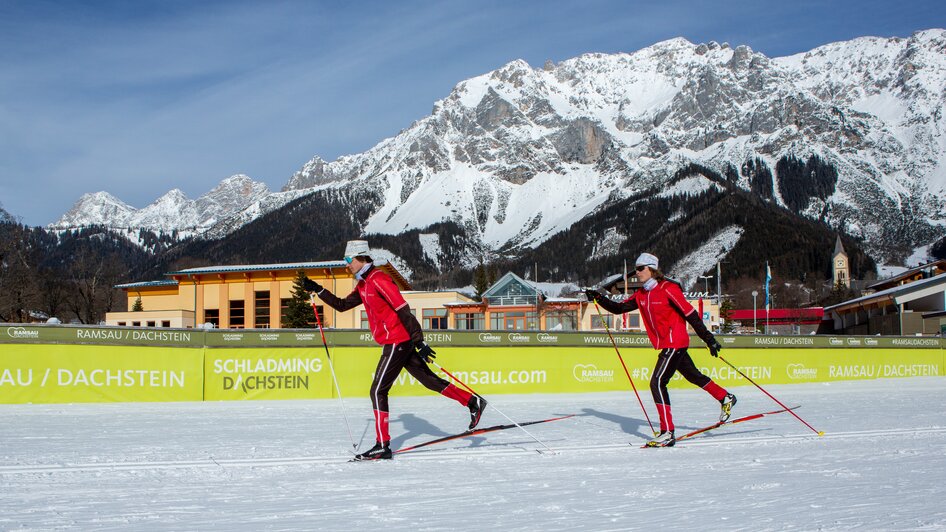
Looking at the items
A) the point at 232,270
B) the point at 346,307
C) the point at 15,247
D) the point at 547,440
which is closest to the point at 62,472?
the point at 346,307

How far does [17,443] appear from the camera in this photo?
7.59 metres

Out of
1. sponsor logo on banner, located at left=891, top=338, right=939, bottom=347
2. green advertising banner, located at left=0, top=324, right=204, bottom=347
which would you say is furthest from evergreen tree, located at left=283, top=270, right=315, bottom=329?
green advertising banner, located at left=0, top=324, right=204, bottom=347

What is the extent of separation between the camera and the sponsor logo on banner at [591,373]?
15.9 m

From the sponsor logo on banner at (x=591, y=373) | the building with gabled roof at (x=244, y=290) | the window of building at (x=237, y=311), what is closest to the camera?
the sponsor logo on banner at (x=591, y=373)

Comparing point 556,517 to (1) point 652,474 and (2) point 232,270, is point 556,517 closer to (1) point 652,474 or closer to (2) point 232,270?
(1) point 652,474

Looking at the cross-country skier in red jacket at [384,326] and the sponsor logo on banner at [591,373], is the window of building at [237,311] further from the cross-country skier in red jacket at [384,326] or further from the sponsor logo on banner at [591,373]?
the cross-country skier in red jacket at [384,326]

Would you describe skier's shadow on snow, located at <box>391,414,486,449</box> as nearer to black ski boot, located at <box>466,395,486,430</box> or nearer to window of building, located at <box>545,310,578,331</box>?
black ski boot, located at <box>466,395,486,430</box>

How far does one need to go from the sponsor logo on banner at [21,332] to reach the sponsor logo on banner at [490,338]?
7.59m

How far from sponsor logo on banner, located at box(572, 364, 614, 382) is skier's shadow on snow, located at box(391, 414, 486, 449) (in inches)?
228

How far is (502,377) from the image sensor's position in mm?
15320

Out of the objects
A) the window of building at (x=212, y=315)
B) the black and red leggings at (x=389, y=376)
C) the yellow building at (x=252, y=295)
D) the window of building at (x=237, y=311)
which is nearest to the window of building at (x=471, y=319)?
the yellow building at (x=252, y=295)

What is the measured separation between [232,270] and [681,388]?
160 ft

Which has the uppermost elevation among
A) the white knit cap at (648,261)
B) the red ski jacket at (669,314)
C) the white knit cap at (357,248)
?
the white knit cap at (357,248)

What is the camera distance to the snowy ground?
4.62 meters
